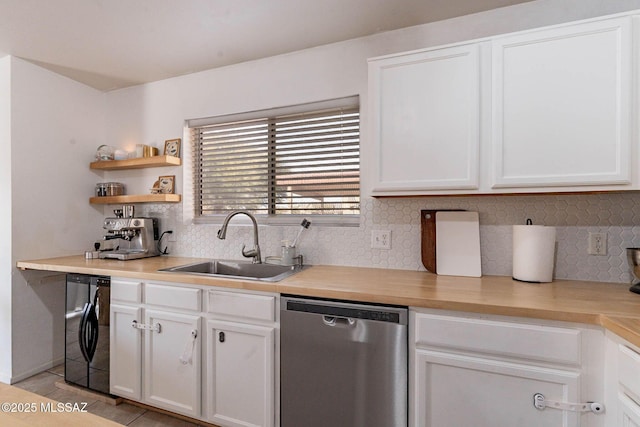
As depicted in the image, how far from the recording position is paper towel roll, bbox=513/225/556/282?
5.43 ft

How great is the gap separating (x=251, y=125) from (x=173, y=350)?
68.2 inches

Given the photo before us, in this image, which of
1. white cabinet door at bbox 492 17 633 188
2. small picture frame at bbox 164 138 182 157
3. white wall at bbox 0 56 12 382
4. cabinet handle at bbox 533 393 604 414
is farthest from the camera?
small picture frame at bbox 164 138 182 157


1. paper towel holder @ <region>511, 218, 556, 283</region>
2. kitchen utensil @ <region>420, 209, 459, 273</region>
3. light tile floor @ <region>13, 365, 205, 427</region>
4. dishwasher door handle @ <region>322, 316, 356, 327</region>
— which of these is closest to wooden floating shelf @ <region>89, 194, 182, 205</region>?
A: light tile floor @ <region>13, 365, 205, 427</region>

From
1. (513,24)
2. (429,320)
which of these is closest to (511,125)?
(513,24)

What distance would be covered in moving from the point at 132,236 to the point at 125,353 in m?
0.94

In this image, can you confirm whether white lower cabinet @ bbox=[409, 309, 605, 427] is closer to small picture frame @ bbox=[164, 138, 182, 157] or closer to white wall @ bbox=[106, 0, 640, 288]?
white wall @ bbox=[106, 0, 640, 288]

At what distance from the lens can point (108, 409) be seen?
208cm

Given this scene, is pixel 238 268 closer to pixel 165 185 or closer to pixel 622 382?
pixel 165 185

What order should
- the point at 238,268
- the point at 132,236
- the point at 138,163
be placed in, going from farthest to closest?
the point at 138,163 → the point at 132,236 → the point at 238,268

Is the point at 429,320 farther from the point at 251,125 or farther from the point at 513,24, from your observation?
the point at 251,125

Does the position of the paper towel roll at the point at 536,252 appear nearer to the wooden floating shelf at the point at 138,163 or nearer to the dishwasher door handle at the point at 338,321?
the dishwasher door handle at the point at 338,321

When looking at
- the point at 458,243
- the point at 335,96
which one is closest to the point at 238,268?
the point at 335,96

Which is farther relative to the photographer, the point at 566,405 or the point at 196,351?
the point at 196,351

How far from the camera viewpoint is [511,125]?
1.56 metres
